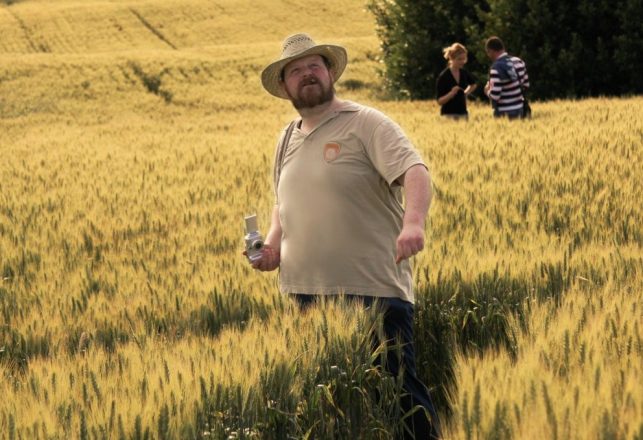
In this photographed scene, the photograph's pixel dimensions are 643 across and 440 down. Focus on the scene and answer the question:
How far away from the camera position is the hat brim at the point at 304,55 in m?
3.95

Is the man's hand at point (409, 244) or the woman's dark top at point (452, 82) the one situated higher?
the woman's dark top at point (452, 82)

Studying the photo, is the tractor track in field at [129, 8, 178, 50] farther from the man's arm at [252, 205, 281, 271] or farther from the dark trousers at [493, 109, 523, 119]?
the man's arm at [252, 205, 281, 271]

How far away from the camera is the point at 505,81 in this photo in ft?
43.3

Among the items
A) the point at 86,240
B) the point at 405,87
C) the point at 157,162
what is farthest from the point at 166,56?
the point at 86,240

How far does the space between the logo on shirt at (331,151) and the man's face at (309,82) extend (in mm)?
209

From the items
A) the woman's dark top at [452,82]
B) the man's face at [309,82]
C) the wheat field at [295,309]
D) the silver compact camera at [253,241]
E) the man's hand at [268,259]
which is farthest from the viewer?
the woman's dark top at [452,82]

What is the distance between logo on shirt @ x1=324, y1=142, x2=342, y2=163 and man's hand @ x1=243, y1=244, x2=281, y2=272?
0.57 meters

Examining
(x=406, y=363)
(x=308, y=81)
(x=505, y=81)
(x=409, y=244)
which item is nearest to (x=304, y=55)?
(x=308, y=81)

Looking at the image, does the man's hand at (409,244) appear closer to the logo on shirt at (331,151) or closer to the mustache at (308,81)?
the logo on shirt at (331,151)

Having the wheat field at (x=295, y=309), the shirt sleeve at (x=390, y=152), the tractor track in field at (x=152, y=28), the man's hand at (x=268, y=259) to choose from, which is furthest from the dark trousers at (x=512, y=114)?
the tractor track in field at (x=152, y=28)

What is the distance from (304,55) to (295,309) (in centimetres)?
119

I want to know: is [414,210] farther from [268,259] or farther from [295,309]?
[268,259]

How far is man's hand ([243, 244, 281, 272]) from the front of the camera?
13.5 feet

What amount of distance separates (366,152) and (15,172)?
29.0 feet
